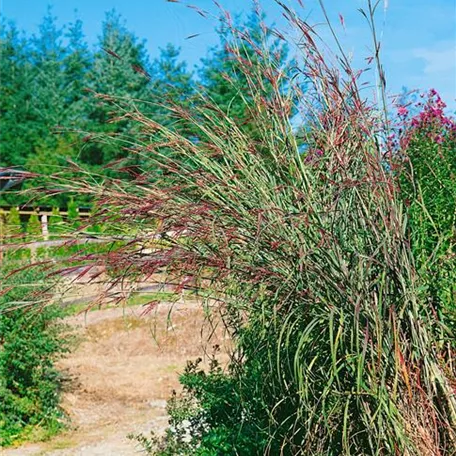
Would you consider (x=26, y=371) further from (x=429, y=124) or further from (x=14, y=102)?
(x=14, y=102)

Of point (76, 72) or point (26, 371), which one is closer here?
point (26, 371)

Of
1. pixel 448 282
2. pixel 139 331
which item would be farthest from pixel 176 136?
pixel 139 331

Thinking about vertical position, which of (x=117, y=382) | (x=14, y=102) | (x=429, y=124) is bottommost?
(x=117, y=382)

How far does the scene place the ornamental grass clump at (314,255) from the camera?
275 centimetres

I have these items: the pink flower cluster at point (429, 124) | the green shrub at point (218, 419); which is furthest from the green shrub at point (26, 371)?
the pink flower cluster at point (429, 124)

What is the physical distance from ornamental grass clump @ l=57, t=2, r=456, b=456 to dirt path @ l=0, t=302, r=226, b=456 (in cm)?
145

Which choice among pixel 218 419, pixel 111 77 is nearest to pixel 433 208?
pixel 218 419

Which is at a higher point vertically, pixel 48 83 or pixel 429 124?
pixel 48 83

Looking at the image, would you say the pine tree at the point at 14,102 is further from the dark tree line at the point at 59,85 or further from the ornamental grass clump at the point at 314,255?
the ornamental grass clump at the point at 314,255

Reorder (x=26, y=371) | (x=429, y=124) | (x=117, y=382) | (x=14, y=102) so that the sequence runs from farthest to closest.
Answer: (x=14, y=102) → (x=117, y=382) → (x=26, y=371) → (x=429, y=124)

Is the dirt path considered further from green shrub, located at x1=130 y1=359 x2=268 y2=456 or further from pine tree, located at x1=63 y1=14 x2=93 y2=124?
pine tree, located at x1=63 y1=14 x2=93 y2=124

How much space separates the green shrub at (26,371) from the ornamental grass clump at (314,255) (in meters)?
3.54

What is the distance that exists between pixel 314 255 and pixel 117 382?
5.79 m

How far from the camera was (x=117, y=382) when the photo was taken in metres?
8.22
